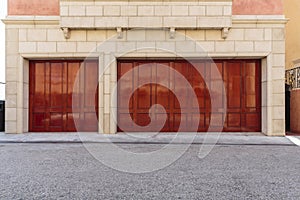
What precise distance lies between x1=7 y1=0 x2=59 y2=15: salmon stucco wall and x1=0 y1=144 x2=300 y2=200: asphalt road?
5.73 meters

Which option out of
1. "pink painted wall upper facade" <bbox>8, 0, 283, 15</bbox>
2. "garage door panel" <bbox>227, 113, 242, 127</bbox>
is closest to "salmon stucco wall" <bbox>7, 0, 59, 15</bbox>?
"pink painted wall upper facade" <bbox>8, 0, 283, 15</bbox>

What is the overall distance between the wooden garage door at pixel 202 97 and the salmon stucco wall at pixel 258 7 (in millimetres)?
1813

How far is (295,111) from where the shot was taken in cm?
1088

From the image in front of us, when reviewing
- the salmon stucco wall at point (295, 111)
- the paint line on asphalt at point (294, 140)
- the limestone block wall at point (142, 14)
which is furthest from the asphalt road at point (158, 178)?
the limestone block wall at point (142, 14)

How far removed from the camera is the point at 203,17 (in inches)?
391

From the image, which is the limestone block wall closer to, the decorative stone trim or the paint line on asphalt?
the decorative stone trim

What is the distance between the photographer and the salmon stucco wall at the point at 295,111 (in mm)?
10742

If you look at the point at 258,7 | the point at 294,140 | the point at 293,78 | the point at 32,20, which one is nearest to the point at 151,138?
the point at 294,140

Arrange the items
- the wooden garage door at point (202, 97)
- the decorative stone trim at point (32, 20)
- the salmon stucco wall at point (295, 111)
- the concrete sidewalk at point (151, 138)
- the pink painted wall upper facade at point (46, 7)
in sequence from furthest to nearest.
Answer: the salmon stucco wall at point (295, 111)
the wooden garage door at point (202, 97)
the pink painted wall upper facade at point (46, 7)
the decorative stone trim at point (32, 20)
the concrete sidewalk at point (151, 138)

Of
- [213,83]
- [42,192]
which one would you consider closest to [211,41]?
[213,83]

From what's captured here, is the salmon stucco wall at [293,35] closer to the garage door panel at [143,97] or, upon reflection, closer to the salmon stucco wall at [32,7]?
the garage door panel at [143,97]

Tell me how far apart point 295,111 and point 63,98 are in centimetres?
914

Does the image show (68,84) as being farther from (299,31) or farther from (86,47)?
(299,31)

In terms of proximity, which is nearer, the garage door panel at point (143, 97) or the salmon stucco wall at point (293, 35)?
the garage door panel at point (143, 97)
